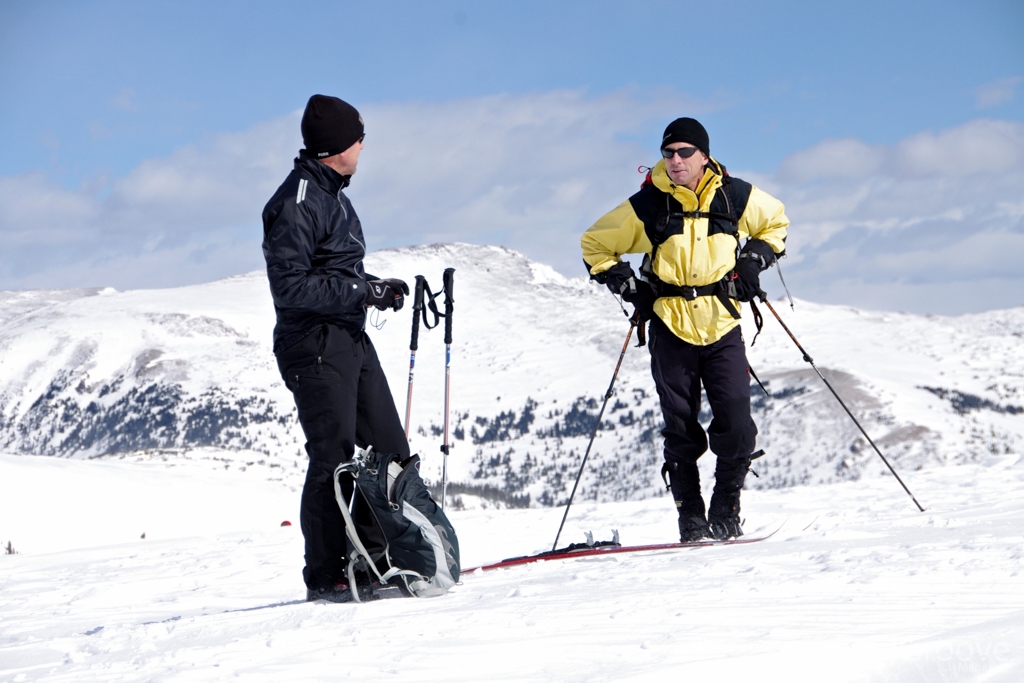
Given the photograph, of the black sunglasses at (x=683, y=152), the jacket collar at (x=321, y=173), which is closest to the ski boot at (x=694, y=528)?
the black sunglasses at (x=683, y=152)

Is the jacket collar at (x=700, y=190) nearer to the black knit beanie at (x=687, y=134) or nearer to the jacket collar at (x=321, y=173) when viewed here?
the black knit beanie at (x=687, y=134)

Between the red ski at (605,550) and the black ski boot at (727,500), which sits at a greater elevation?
the black ski boot at (727,500)

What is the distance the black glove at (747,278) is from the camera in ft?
18.7

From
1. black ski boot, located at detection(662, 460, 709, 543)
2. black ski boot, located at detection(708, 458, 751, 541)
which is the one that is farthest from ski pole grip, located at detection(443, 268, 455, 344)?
black ski boot, located at detection(708, 458, 751, 541)

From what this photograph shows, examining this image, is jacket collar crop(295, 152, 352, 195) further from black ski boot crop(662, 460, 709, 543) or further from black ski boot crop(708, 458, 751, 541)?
black ski boot crop(708, 458, 751, 541)

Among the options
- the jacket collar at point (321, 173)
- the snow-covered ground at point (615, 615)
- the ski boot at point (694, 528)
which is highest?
the jacket collar at point (321, 173)

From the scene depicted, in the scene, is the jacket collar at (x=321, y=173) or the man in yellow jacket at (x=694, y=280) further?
the man in yellow jacket at (x=694, y=280)

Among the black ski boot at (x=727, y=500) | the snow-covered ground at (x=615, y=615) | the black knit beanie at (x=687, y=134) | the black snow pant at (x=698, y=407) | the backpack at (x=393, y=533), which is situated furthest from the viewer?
the black ski boot at (x=727, y=500)

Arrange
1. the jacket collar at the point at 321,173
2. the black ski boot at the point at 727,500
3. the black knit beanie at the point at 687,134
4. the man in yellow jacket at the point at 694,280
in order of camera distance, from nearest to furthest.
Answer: the jacket collar at the point at 321,173
the black knit beanie at the point at 687,134
the man in yellow jacket at the point at 694,280
the black ski boot at the point at 727,500

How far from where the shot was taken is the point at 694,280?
18.7 ft

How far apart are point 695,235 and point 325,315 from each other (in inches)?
95.1

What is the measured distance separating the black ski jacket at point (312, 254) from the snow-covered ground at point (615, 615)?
4.74ft

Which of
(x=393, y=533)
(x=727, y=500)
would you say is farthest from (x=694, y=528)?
(x=393, y=533)

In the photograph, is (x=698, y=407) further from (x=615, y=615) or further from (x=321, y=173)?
(x=321, y=173)
